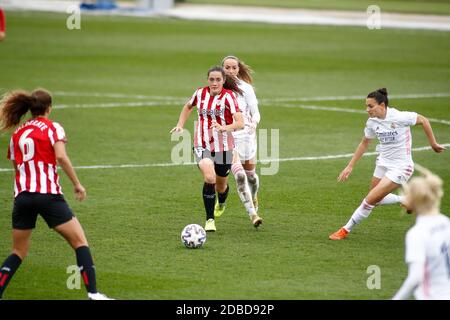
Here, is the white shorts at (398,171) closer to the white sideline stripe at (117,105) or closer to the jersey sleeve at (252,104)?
the jersey sleeve at (252,104)

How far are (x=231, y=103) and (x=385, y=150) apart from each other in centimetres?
231

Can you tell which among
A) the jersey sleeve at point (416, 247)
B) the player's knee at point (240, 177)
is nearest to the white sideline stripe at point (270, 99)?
the player's knee at point (240, 177)

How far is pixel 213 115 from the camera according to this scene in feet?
45.6

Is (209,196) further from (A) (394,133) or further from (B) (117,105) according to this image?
(B) (117,105)

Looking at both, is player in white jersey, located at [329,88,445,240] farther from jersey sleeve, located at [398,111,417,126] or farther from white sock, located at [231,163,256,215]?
white sock, located at [231,163,256,215]

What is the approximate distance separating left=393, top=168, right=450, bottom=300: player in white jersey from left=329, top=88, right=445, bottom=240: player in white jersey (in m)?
4.75

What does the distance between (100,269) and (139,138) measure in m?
9.98

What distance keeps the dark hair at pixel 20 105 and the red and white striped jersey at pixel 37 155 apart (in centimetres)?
17

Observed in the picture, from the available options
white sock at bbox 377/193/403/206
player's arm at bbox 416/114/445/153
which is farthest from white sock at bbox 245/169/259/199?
player's arm at bbox 416/114/445/153

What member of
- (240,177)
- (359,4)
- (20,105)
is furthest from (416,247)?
(359,4)

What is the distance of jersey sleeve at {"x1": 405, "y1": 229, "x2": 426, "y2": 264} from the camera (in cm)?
820

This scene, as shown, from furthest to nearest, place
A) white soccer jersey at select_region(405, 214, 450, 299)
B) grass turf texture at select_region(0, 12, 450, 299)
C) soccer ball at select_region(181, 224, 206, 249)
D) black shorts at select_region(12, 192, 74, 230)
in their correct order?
soccer ball at select_region(181, 224, 206, 249) → grass turf texture at select_region(0, 12, 450, 299) → black shorts at select_region(12, 192, 74, 230) → white soccer jersey at select_region(405, 214, 450, 299)

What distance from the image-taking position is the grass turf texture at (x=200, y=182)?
37.8 feet

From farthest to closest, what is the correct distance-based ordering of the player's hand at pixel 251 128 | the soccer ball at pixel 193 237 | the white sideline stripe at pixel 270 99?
the white sideline stripe at pixel 270 99 → the player's hand at pixel 251 128 → the soccer ball at pixel 193 237
